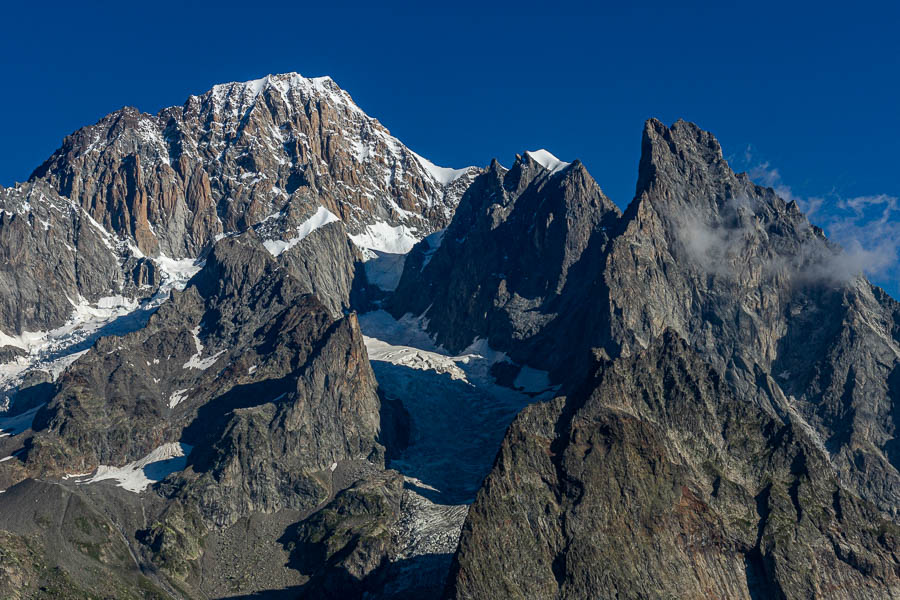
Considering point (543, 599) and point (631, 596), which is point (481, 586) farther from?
point (631, 596)

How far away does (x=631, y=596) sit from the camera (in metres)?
199

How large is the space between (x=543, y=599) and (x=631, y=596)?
1710 centimetres

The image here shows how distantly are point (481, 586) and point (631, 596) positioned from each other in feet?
95.2

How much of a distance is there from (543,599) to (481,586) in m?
12.1

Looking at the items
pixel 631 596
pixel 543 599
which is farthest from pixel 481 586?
pixel 631 596

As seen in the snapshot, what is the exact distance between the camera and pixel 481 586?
654 feet

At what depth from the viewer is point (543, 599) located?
19838 centimetres
